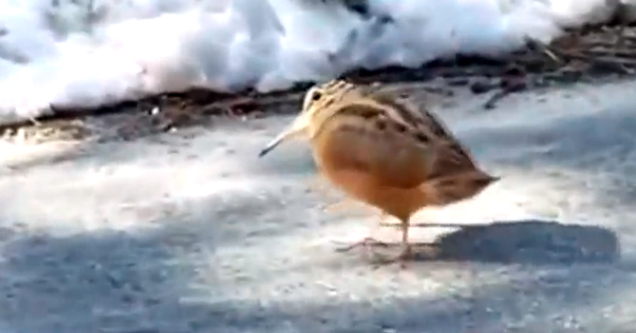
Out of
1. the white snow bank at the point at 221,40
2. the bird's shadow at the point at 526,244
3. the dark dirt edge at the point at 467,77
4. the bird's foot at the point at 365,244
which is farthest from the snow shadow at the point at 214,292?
the white snow bank at the point at 221,40

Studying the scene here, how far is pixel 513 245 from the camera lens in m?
3.38

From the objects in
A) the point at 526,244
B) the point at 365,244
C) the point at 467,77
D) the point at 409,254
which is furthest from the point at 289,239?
the point at 467,77

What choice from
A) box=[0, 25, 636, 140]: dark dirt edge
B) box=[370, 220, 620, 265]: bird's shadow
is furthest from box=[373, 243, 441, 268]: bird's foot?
box=[0, 25, 636, 140]: dark dirt edge

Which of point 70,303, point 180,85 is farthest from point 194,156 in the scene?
point 70,303

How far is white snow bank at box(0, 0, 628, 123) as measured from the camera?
4.79 m

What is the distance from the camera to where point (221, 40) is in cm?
495

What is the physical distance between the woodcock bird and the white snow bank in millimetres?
1504

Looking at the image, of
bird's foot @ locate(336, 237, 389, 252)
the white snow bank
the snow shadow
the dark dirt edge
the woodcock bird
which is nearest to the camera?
the snow shadow

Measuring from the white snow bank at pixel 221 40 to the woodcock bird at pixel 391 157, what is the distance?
1.50 metres

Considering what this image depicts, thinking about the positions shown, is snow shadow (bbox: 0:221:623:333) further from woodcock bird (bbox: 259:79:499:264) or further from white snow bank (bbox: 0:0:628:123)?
white snow bank (bbox: 0:0:628:123)

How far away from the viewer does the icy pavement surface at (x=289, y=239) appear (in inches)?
119

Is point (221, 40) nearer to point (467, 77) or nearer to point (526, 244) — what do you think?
point (467, 77)

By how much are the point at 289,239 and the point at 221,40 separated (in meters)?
1.62

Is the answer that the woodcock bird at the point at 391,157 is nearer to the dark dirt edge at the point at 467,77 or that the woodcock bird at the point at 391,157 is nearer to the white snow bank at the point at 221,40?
the dark dirt edge at the point at 467,77
